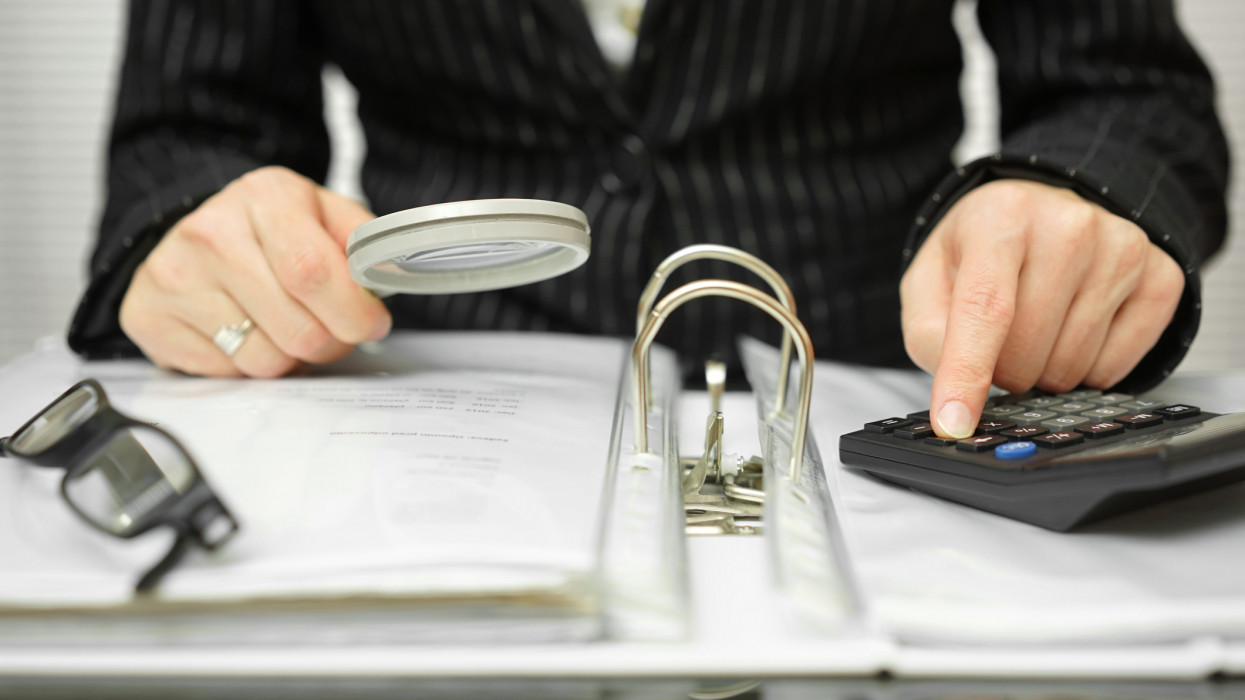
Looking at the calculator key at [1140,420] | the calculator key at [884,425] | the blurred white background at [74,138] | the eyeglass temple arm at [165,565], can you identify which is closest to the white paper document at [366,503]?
the eyeglass temple arm at [165,565]

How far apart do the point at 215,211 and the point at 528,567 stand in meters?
0.35

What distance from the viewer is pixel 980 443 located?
1.07 ft

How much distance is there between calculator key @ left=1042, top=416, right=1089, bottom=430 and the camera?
346 mm

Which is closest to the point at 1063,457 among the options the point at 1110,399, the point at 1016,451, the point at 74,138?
the point at 1016,451

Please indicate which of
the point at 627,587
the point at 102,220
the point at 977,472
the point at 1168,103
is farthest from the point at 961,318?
the point at 102,220

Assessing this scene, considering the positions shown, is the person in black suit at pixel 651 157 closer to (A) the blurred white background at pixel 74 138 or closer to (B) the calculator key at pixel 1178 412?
(B) the calculator key at pixel 1178 412

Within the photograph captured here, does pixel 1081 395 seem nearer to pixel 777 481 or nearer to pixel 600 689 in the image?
pixel 777 481

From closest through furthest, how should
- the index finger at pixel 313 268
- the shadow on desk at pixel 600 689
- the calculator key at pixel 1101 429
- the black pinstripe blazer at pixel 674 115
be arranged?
the shadow on desk at pixel 600 689
the calculator key at pixel 1101 429
the index finger at pixel 313 268
the black pinstripe blazer at pixel 674 115

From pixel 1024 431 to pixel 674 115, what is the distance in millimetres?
392

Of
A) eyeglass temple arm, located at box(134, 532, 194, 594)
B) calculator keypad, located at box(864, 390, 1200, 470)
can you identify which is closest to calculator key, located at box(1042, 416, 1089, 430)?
calculator keypad, located at box(864, 390, 1200, 470)

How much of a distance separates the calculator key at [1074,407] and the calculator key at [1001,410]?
2 cm

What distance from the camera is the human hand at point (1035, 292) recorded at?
381mm

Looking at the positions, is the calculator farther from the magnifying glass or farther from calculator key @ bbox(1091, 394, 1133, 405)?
the magnifying glass

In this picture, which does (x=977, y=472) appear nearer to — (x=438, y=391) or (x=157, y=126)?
(x=438, y=391)
